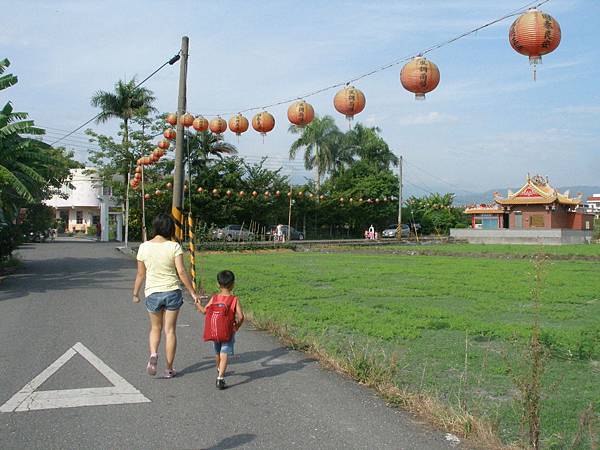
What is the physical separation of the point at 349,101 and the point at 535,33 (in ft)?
15.9

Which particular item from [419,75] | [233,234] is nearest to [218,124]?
[419,75]

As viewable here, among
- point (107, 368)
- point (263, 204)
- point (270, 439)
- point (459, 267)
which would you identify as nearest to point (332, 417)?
point (270, 439)

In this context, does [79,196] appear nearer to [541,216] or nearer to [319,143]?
[319,143]

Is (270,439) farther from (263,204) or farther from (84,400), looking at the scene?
(263,204)

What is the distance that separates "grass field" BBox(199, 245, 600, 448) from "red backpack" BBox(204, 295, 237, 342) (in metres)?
1.68

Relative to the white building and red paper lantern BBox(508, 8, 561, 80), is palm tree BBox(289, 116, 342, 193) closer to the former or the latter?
the white building

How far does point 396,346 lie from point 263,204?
4154cm

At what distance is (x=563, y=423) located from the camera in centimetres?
524

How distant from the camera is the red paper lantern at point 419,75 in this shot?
11125mm

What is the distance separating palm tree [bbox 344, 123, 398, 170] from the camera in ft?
210

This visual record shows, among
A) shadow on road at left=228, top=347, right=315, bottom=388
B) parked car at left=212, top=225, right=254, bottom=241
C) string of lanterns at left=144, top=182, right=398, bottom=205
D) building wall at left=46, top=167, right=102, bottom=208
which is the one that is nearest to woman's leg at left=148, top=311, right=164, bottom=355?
shadow on road at left=228, top=347, right=315, bottom=388

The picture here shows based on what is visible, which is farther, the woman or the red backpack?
the woman

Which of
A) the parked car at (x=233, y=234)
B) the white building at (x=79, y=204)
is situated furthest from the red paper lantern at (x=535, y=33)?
the white building at (x=79, y=204)

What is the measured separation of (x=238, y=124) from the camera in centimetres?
1756
